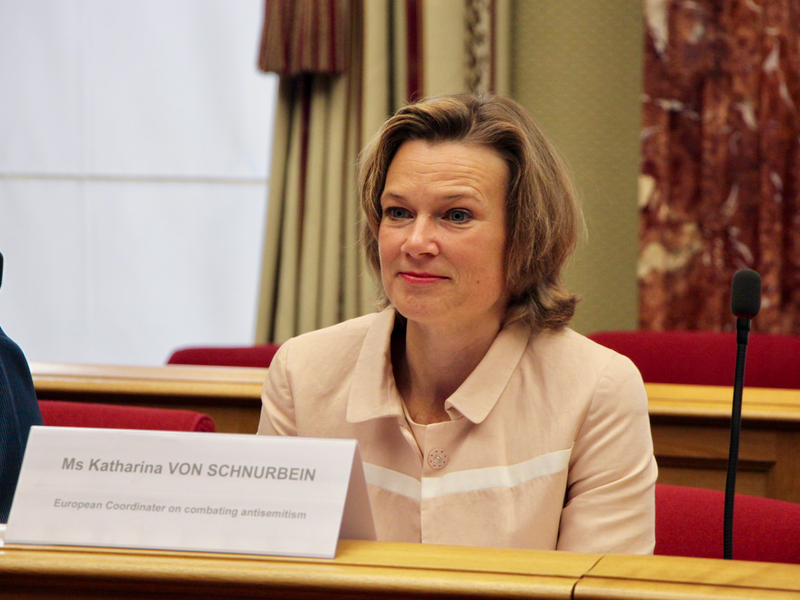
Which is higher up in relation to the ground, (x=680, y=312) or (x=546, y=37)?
(x=546, y=37)

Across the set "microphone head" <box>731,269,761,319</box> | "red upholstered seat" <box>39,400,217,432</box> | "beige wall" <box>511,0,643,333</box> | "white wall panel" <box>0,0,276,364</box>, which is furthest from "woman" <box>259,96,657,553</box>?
"white wall panel" <box>0,0,276,364</box>

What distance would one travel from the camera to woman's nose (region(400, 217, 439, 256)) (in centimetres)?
140

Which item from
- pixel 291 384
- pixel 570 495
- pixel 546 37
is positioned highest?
pixel 546 37

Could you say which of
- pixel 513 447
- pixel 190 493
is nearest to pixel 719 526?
pixel 513 447

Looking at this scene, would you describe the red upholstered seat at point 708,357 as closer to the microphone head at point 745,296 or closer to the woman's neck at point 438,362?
the woman's neck at point 438,362

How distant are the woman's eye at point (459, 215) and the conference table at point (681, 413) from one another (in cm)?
80

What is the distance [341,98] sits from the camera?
3574mm

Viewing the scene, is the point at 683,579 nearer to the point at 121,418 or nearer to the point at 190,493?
the point at 190,493

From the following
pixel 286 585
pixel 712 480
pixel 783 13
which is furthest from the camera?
pixel 783 13

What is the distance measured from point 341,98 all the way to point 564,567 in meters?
Result: 2.94

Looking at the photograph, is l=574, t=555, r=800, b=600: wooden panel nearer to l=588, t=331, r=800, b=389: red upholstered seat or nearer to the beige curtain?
l=588, t=331, r=800, b=389: red upholstered seat

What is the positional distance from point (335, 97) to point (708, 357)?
184 centimetres

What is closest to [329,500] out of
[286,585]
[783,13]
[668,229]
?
[286,585]

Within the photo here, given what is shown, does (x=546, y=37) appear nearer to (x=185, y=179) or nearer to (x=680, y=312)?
(x=680, y=312)
